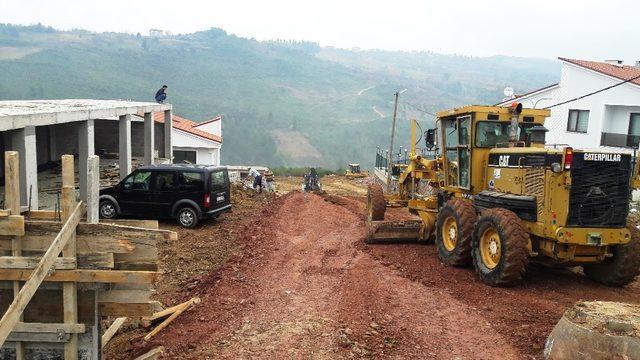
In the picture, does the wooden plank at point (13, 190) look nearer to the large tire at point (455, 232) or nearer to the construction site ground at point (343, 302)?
the construction site ground at point (343, 302)

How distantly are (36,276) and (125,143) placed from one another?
11.7 meters

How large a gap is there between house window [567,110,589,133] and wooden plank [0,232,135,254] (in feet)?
90.5

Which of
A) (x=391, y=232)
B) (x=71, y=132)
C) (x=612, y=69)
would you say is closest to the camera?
(x=391, y=232)

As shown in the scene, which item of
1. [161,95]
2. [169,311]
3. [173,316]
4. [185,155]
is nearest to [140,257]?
[173,316]

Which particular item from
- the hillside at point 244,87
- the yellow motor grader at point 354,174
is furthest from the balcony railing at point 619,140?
the hillside at point 244,87

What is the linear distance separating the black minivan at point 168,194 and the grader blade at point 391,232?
15.8 feet

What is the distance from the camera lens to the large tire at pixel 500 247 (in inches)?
323

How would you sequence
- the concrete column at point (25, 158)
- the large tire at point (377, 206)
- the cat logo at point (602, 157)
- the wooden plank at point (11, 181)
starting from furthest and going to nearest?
the large tire at point (377, 206)
the concrete column at point (25, 158)
the cat logo at point (602, 157)
the wooden plank at point (11, 181)

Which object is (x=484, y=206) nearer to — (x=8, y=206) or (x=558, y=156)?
(x=558, y=156)

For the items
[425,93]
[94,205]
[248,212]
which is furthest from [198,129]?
[425,93]

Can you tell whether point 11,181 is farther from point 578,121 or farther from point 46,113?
point 578,121

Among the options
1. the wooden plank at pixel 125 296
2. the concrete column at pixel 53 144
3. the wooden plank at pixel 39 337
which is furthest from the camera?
the concrete column at pixel 53 144

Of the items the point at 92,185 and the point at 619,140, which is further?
the point at 619,140

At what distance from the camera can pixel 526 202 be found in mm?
8633
